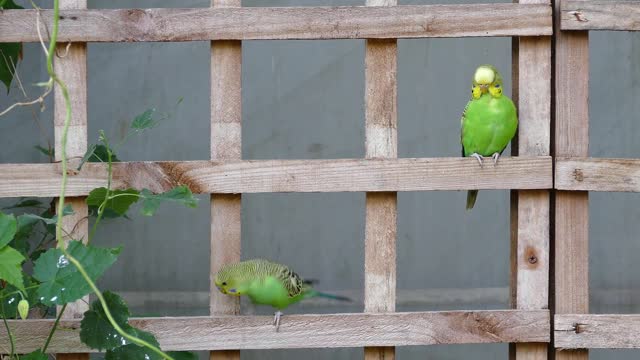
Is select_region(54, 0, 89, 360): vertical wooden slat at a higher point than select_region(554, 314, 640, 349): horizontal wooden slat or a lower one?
higher

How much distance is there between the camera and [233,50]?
2402 millimetres

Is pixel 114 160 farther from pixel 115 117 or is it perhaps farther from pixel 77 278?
pixel 115 117

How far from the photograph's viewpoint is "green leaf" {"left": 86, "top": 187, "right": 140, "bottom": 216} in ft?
7.50

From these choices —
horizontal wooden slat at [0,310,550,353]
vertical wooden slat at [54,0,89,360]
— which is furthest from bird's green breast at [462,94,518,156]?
vertical wooden slat at [54,0,89,360]

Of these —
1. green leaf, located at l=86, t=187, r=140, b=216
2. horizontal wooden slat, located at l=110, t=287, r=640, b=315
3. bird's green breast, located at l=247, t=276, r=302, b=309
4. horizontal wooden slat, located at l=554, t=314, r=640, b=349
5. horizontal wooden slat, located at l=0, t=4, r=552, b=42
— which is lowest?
horizontal wooden slat, located at l=110, t=287, r=640, b=315

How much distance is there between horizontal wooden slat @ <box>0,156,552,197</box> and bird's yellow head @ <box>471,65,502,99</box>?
244mm

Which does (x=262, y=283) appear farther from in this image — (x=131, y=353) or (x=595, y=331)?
(x=595, y=331)

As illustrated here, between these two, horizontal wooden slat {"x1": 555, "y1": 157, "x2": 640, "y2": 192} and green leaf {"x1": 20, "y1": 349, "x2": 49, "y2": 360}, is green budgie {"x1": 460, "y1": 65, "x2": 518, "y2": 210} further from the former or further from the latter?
green leaf {"x1": 20, "y1": 349, "x2": 49, "y2": 360}

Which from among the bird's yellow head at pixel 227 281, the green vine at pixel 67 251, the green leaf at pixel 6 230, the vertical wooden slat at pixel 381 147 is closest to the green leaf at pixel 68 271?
the green vine at pixel 67 251

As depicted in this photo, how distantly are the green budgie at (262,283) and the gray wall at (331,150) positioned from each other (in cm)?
200

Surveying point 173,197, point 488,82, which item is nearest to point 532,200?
point 488,82

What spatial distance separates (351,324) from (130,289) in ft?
7.52

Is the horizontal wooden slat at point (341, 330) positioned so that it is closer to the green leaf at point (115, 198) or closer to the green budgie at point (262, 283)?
the green budgie at point (262, 283)

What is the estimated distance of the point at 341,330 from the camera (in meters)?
2.43
